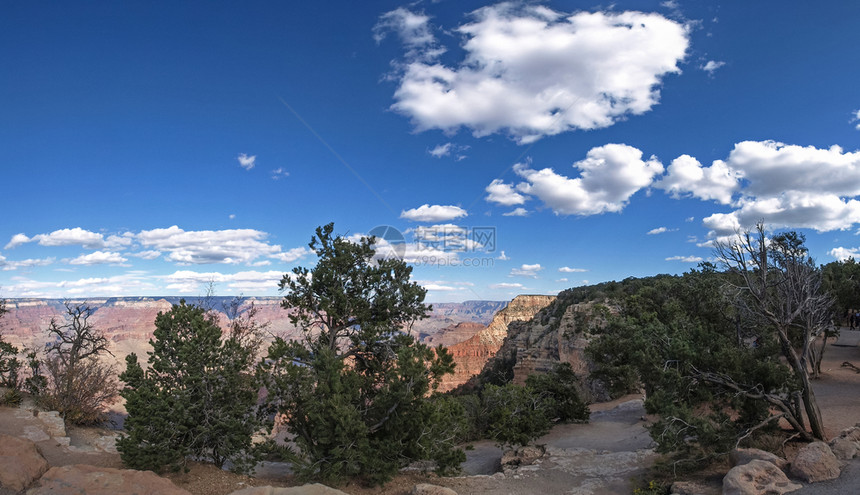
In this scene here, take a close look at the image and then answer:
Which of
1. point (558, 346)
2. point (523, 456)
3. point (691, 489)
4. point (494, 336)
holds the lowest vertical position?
point (494, 336)

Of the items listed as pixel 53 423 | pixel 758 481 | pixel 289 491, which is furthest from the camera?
pixel 53 423

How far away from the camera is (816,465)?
10477 mm

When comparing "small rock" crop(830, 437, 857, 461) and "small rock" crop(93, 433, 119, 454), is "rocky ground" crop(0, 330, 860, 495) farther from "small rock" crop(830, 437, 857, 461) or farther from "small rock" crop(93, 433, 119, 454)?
"small rock" crop(830, 437, 857, 461)

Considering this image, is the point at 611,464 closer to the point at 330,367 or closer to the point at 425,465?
the point at 425,465

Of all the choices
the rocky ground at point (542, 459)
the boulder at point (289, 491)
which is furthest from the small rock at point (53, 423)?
the boulder at point (289, 491)

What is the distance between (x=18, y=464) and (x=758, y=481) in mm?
17364

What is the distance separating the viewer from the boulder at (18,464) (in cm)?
937

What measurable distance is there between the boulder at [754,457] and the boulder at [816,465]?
1.45 ft

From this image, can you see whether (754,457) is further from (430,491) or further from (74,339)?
(74,339)

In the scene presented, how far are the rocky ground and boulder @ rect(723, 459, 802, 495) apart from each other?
1.22ft

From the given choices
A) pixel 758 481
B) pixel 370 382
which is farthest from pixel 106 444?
pixel 758 481

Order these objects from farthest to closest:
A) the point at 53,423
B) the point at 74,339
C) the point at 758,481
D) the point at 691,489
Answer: the point at 74,339 → the point at 53,423 → the point at 691,489 → the point at 758,481

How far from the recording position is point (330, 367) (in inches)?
466

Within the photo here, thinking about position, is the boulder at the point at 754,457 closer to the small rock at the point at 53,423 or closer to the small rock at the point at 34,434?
the small rock at the point at 34,434
